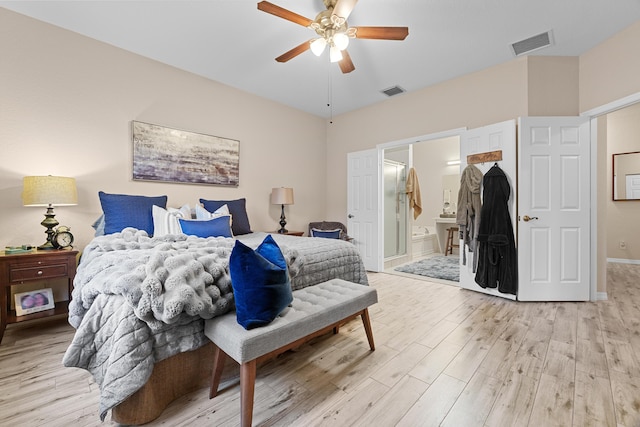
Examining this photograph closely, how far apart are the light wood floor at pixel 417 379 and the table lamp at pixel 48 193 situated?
3.05ft

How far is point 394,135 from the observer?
168 inches

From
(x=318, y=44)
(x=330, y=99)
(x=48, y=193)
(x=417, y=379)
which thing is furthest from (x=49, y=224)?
(x=330, y=99)

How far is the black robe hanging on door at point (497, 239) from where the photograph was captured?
9.90 feet

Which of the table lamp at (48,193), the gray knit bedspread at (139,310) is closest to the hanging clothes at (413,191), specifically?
the gray knit bedspread at (139,310)

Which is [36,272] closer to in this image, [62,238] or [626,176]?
[62,238]

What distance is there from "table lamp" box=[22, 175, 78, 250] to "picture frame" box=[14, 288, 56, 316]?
395mm

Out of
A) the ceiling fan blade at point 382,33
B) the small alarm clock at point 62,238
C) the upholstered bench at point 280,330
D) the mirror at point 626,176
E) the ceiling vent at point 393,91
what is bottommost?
the upholstered bench at point 280,330

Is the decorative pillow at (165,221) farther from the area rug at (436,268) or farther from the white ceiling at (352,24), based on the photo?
the area rug at (436,268)

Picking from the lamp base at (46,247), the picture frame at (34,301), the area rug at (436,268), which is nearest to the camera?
the picture frame at (34,301)

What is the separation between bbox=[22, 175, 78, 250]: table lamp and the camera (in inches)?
87.0

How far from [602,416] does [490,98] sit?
→ 128 inches

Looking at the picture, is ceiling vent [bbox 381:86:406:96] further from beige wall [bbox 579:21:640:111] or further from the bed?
the bed

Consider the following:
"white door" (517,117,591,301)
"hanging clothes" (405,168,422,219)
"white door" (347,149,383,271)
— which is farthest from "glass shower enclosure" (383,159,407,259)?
"white door" (517,117,591,301)

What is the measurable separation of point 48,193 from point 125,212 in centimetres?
55
